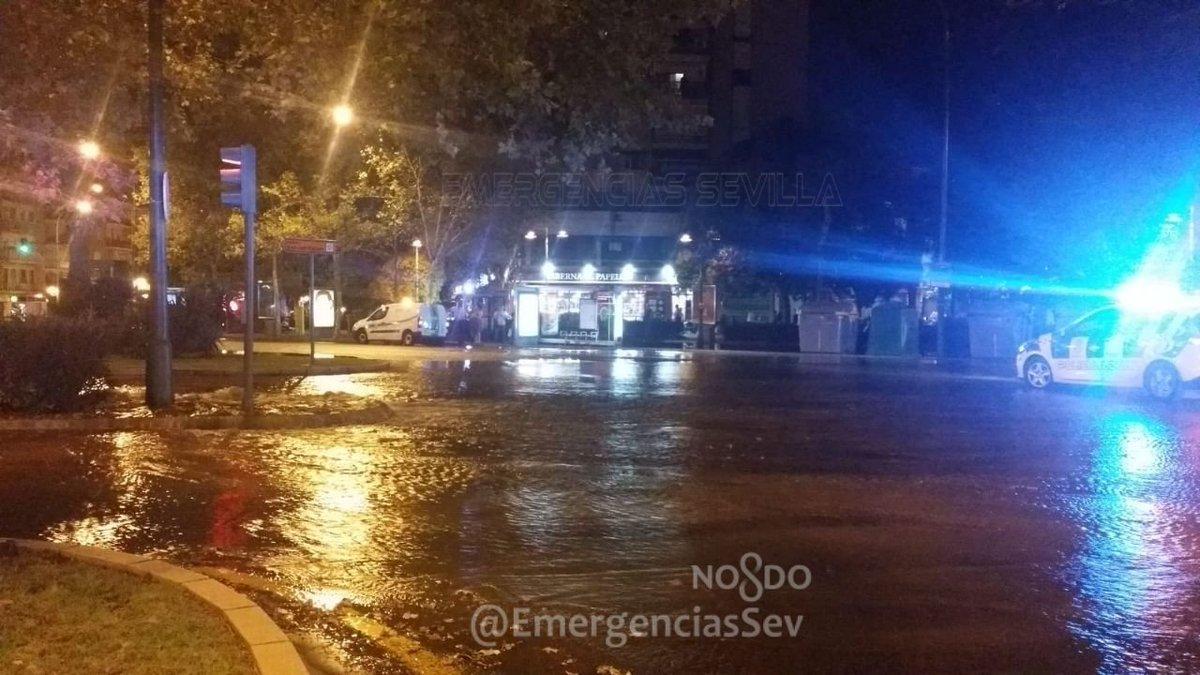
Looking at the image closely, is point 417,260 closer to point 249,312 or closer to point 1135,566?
point 249,312

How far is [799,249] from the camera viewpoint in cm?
4050

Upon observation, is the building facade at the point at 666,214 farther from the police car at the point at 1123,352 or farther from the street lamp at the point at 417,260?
the police car at the point at 1123,352

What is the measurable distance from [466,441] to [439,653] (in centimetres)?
772

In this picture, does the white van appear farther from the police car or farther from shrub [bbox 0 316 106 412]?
shrub [bbox 0 316 106 412]

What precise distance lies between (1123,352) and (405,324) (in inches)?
1035

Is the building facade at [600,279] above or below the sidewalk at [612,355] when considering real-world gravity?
above

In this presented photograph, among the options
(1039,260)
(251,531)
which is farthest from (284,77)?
(1039,260)

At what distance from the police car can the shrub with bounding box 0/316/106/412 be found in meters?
18.2

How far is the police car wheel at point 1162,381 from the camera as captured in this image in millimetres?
19000

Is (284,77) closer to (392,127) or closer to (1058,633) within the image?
(392,127)

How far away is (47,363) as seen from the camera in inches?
548

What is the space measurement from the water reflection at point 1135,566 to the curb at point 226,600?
424cm

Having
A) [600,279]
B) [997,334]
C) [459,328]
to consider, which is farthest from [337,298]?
[997,334]

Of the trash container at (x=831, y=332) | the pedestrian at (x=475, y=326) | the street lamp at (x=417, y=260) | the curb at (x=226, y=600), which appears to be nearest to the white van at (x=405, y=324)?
the street lamp at (x=417, y=260)
